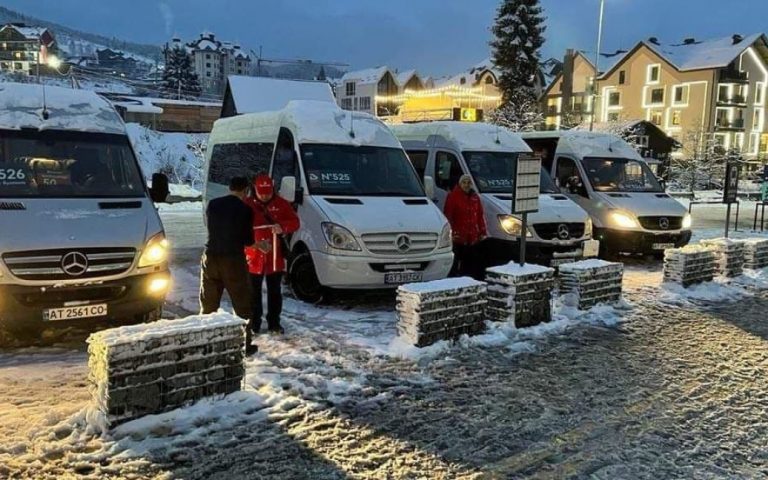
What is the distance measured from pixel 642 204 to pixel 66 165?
9.99 m

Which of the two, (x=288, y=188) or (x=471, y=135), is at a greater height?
(x=471, y=135)

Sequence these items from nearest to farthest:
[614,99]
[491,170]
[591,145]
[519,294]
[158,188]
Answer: [519,294], [158,188], [491,170], [591,145], [614,99]

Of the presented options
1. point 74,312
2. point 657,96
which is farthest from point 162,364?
point 657,96

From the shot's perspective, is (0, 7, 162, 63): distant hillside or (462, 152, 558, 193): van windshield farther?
(0, 7, 162, 63): distant hillside

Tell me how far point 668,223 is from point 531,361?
7501 millimetres

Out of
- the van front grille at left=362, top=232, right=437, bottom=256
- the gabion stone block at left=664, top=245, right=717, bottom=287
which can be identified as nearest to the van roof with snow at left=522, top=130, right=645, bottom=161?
the gabion stone block at left=664, top=245, right=717, bottom=287

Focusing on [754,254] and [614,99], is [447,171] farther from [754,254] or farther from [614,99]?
[614,99]

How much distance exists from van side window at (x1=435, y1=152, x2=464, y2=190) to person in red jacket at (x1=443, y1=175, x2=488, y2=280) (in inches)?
59.2

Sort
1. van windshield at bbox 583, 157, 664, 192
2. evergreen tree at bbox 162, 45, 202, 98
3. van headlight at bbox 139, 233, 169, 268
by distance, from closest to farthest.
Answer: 1. van headlight at bbox 139, 233, 169, 268
2. van windshield at bbox 583, 157, 664, 192
3. evergreen tree at bbox 162, 45, 202, 98

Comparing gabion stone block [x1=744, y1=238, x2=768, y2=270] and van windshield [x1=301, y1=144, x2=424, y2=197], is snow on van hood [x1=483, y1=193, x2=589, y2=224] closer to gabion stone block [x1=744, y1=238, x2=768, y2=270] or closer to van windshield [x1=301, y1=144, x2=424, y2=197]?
van windshield [x1=301, y1=144, x2=424, y2=197]

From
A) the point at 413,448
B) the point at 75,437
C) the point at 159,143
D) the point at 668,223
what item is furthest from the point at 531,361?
Result: the point at 159,143

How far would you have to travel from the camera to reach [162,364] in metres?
4.68

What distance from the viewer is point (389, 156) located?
379 inches

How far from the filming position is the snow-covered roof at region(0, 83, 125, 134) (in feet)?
23.6
